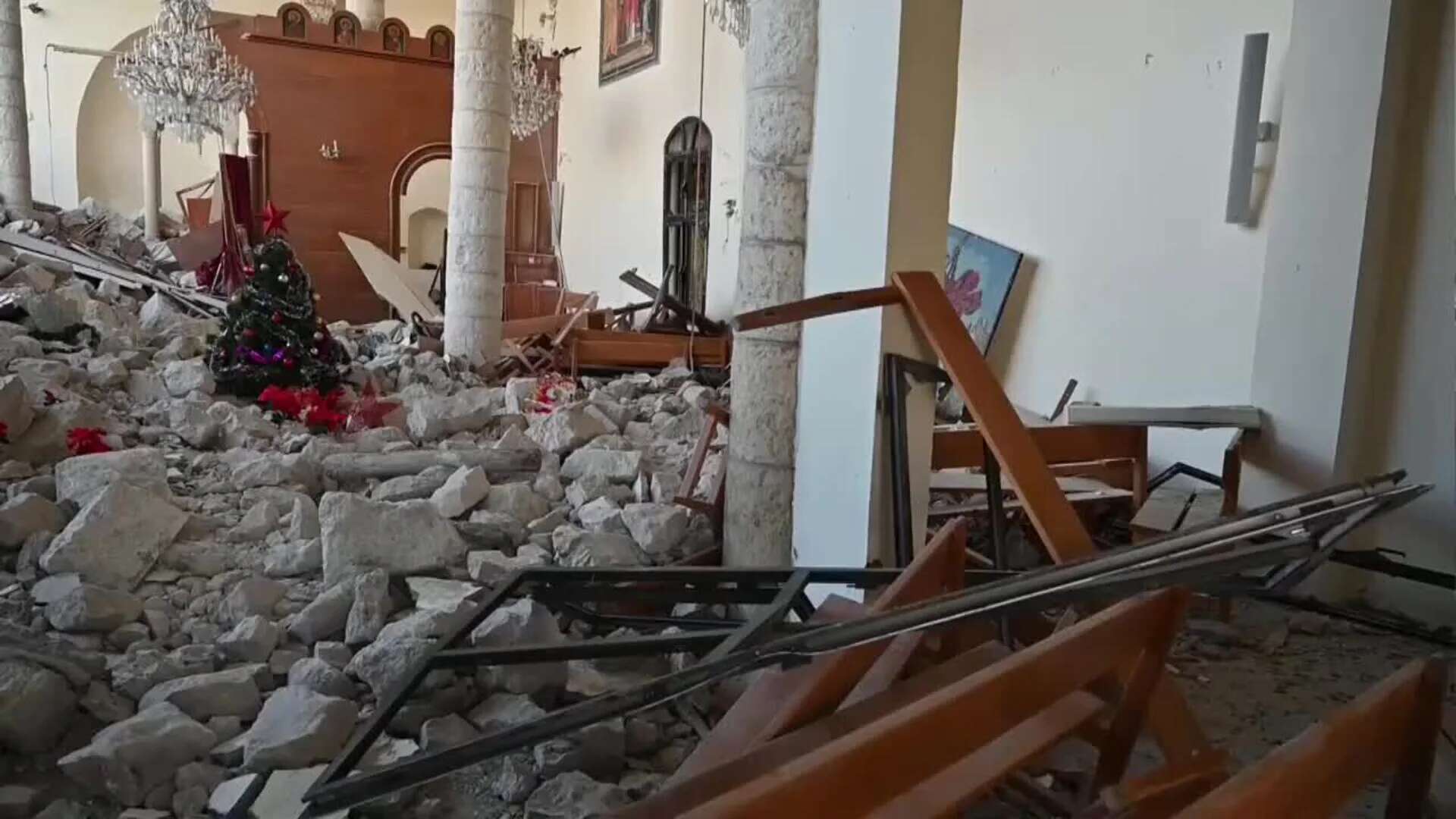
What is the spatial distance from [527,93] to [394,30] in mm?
2768

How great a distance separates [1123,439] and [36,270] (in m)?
7.67

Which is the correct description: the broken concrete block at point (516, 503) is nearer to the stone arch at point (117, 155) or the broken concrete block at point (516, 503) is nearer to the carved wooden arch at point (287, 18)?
the carved wooden arch at point (287, 18)

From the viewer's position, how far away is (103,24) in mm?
14039

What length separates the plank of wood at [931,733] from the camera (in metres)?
1.15

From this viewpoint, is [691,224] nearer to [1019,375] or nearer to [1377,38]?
[1019,375]

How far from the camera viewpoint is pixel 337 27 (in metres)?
12.4

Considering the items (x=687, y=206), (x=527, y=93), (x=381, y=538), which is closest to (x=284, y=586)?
(x=381, y=538)

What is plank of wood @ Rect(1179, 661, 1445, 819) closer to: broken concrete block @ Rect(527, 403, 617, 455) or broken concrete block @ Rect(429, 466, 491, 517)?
broken concrete block @ Rect(429, 466, 491, 517)

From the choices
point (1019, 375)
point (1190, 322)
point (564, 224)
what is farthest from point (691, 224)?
point (1190, 322)

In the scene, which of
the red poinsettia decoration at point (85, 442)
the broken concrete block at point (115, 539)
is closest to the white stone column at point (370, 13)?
the red poinsettia decoration at point (85, 442)

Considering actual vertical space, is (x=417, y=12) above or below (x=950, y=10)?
above

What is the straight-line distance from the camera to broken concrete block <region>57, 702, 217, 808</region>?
7.16ft

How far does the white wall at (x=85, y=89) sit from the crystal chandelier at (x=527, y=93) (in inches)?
192

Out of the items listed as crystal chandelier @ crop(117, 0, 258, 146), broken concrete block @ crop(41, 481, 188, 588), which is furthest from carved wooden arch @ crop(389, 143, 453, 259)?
broken concrete block @ crop(41, 481, 188, 588)
